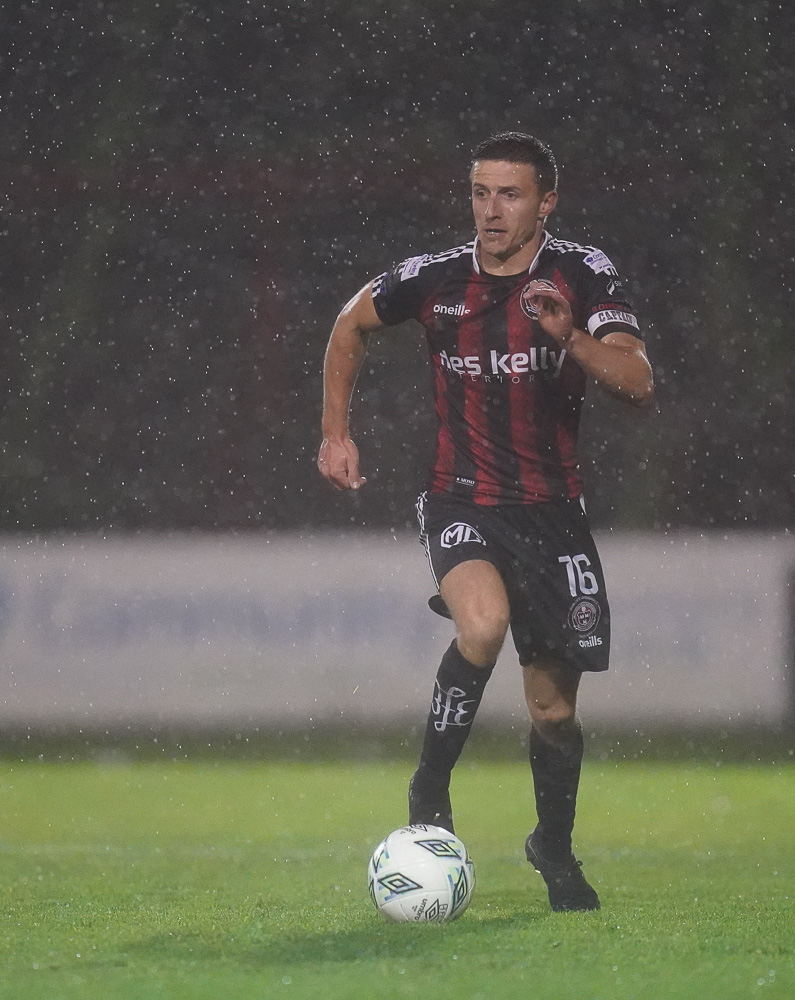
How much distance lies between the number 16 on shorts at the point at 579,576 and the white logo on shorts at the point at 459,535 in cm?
19

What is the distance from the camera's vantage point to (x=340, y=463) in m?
3.12

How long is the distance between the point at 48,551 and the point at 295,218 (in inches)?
90.7

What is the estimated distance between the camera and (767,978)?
7.48ft

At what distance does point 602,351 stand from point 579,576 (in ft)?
1.68

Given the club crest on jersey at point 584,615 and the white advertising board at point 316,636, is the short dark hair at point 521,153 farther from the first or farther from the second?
the white advertising board at point 316,636

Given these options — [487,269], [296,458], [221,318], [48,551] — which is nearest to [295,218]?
[221,318]

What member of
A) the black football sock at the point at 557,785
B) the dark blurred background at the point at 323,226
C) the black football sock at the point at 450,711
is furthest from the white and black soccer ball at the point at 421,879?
the dark blurred background at the point at 323,226

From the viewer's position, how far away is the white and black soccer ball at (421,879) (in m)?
2.66

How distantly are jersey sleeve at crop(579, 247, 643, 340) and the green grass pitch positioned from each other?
45.8 inches

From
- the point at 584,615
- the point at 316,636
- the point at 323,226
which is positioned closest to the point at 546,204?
the point at 584,615

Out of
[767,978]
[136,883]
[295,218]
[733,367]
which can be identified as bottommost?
[136,883]

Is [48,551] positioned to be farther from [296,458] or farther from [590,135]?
[590,135]

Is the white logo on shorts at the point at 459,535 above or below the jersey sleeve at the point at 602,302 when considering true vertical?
below

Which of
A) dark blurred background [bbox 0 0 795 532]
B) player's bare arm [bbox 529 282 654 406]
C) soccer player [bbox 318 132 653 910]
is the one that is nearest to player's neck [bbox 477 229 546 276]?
soccer player [bbox 318 132 653 910]
